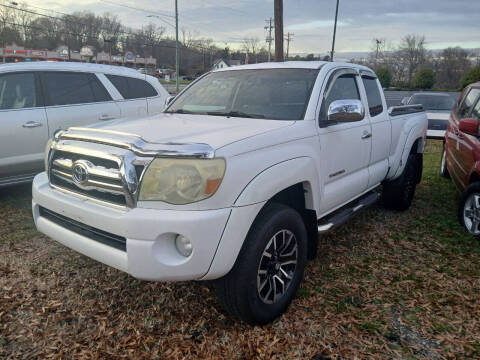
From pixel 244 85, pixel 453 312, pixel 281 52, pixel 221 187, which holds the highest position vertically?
pixel 281 52

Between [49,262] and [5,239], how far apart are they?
90 cm

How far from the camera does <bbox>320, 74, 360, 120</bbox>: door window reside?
11.8 feet

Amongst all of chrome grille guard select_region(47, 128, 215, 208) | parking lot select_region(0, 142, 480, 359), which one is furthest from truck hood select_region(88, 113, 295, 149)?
parking lot select_region(0, 142, 480, 359)

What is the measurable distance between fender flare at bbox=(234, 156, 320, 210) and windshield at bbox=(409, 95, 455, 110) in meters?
11.0

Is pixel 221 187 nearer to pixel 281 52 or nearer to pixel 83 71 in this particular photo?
pixel 83 71

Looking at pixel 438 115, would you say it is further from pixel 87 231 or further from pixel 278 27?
pixel 87 231

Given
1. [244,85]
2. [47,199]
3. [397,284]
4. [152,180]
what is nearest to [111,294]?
[47,199]

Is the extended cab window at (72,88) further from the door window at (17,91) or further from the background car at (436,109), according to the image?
the background car at (436,109)

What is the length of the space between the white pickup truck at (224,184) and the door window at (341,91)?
0.08 ft

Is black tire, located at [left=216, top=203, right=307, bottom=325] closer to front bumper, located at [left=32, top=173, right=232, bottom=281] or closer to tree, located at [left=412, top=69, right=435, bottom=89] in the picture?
front bumper, located at [left=32, top=173, right=232, bottom=281]

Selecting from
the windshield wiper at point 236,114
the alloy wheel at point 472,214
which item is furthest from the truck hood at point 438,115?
the windshield wiper at point 236,114

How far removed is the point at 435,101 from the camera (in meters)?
12.8

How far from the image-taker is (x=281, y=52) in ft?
52.9

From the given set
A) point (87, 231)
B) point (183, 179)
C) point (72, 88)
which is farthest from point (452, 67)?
point (87, 231)
